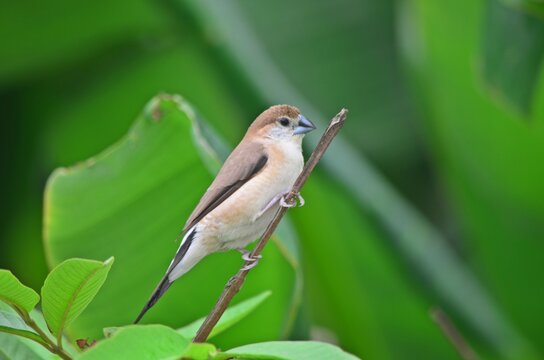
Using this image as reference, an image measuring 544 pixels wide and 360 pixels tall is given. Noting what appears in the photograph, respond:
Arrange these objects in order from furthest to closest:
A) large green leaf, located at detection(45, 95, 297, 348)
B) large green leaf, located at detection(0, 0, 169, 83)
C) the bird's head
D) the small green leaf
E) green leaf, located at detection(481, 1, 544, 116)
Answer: large green leaf, located at detection(0, 0, 169, 83), green leaf, located at detection(481, 1, 544, 116), large green leaf, located at detection(45, 95, 297, 348), the bird's head, the small green leaf

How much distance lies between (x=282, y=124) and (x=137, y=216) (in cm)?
37

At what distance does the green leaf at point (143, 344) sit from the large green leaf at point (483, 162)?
1552 mm

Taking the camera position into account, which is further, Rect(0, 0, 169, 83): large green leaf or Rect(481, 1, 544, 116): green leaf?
Rect(0, 0, 169, 83): large green leaf

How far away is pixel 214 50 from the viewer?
244 centimetres

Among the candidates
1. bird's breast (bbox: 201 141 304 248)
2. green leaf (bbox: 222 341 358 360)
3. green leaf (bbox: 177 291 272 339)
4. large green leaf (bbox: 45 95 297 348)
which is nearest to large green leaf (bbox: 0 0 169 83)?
large green leaf (bbox: 45 95 297 348)

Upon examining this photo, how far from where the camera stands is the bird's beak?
1646 mm

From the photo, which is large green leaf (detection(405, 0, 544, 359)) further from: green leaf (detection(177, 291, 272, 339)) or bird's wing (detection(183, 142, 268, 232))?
green leaf (detection(177, 291, 272, 339))

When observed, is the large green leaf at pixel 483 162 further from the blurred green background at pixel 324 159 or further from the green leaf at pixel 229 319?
the green leaf at pixel 229 319

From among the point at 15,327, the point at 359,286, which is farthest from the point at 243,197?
the point at 359,286

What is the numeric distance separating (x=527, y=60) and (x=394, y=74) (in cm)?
141

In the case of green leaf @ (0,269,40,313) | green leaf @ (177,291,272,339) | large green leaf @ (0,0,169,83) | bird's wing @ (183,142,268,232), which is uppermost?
large green leaf @ (0,0,169,83)

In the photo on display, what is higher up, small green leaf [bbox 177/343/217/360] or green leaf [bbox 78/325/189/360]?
green leaf [bbox 78/325/189/360]

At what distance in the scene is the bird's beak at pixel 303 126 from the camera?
165cm

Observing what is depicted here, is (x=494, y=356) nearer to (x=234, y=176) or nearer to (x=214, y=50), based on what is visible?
(x=214, y=50)
